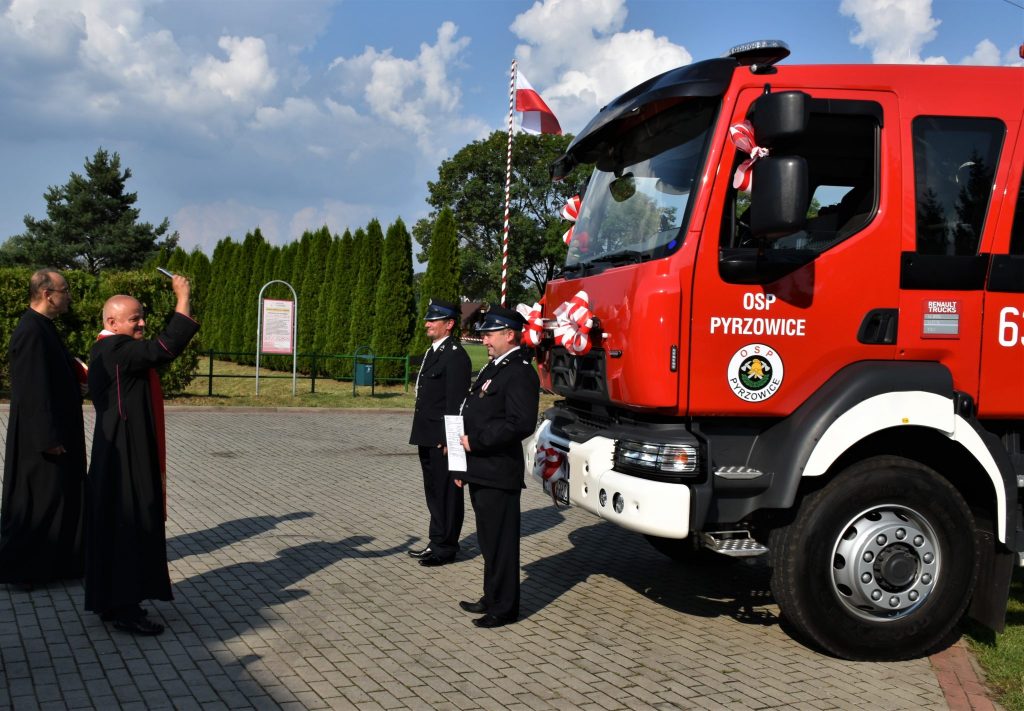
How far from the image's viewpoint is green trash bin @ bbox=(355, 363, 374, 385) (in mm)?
23516

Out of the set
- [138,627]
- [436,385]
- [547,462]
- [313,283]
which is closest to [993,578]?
[547,462]

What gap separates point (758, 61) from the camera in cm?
514

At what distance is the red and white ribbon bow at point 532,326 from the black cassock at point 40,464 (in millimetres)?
2868

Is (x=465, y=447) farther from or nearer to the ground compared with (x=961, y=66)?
nearer to the ground

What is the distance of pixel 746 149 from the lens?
4.89 m

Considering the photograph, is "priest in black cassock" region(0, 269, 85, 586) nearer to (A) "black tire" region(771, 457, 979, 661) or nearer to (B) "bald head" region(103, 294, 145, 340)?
(B) "bald head" region(103, 294, 145, 340)

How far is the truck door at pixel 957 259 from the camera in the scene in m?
5.18

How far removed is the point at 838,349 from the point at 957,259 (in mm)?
844

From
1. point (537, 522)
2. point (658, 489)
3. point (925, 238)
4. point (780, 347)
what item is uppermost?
point (925, 238)

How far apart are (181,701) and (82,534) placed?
7.77ft

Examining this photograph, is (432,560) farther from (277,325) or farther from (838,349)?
(277,325)

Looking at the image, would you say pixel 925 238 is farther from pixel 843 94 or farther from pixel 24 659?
pixel 24 659

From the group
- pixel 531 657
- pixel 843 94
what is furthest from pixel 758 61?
pixel 531 657

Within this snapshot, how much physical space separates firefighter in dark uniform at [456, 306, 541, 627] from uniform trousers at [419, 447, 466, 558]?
54.8 inches
